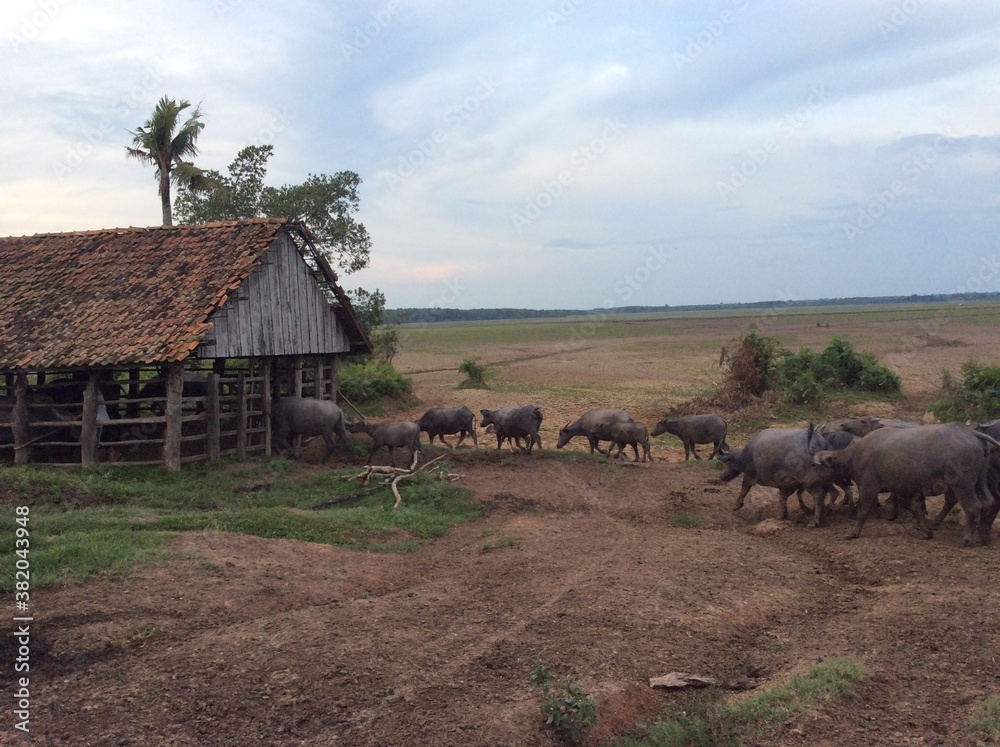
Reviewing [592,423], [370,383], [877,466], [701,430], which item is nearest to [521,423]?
[592,423]

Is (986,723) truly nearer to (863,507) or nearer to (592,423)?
(863,507)

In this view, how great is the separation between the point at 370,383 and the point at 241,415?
39.4 ft

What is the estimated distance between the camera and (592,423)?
66.0 ft

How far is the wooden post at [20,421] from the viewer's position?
15.6 m

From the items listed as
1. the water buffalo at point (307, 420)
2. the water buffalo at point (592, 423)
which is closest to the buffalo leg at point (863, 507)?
the water buffalo at point (592, 423)

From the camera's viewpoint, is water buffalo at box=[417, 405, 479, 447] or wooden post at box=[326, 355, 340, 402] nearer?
water buffalo at box=[417, 405, 479, 447]

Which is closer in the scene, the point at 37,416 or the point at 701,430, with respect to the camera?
the point at 37,416

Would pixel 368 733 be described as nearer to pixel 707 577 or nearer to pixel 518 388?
pixel 707 577

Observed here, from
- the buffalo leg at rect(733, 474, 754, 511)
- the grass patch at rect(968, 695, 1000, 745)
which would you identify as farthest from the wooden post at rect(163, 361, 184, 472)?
the grass patch at rect(968, 695, 1000, 745)

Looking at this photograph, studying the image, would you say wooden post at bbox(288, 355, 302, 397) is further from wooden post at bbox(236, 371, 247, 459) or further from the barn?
wooden post at bbox(236, 371, 247, 459)

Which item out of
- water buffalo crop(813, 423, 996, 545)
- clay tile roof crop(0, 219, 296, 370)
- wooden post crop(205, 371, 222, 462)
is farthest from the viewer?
wooden post crop(205, 371, 222, 462)

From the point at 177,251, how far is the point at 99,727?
551 inches

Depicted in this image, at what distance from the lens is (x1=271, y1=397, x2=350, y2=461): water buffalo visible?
18156 millimetres

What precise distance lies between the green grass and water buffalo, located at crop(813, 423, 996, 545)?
5824mm
